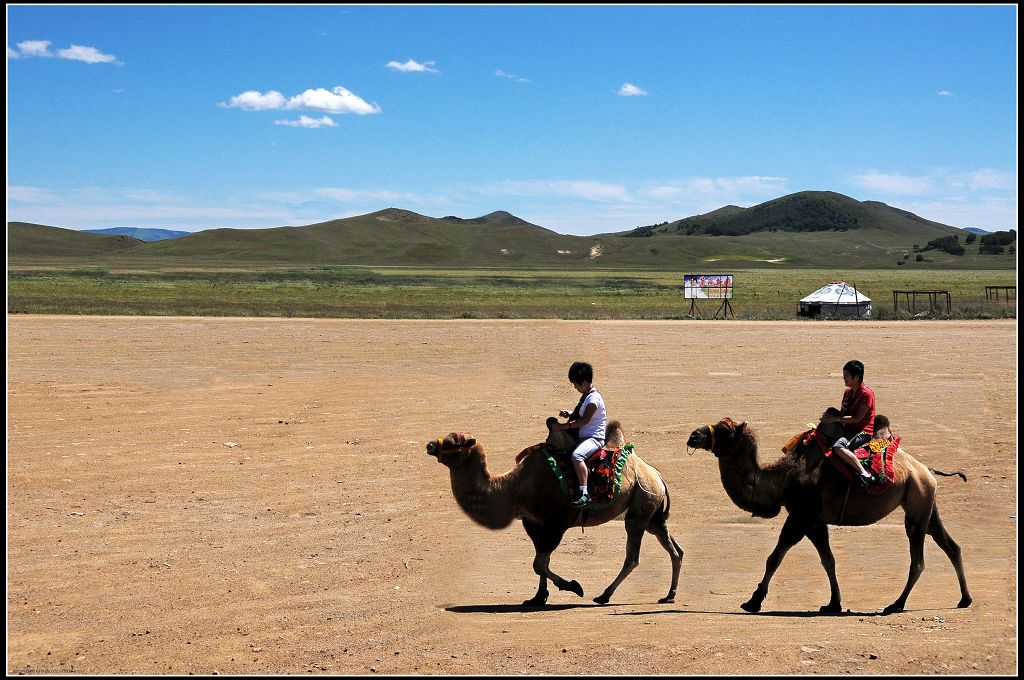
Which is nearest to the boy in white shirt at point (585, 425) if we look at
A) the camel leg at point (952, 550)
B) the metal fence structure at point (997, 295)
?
the camel leg at point (952, 550)

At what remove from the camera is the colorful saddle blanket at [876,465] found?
8.73m

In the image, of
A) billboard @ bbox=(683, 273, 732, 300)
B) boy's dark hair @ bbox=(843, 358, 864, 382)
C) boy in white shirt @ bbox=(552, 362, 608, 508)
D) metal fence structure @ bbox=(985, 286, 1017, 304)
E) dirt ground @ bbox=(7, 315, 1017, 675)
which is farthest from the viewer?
metal fence structure @ bbox=(985, 286, 1017, 304)

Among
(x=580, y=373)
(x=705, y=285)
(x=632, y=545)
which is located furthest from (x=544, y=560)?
(x=705, y=285)

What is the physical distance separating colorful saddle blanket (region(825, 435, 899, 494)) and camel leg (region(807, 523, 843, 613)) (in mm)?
531

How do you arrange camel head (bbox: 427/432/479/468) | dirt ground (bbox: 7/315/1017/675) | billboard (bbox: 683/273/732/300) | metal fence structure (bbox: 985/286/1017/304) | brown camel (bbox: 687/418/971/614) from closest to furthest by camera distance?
dirt ground (bbox: 7/315/1017/675) → camel head (bbox: 427/432/479/468) → brown camel (bbox: 687/418/971/614) → billboard (bbox: 683/273/732/300) → metal fence structure (bbox: 985/286/1017/304)

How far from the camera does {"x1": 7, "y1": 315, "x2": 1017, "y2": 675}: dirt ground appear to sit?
7.55 m

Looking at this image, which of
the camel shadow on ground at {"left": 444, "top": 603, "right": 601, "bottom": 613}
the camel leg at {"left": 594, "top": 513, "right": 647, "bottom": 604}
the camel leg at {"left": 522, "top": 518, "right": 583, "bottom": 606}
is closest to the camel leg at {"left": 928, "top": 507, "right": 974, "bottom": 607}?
the camel leg at {"left": 594, "top": 513, "right": 647, "bottom": 604}

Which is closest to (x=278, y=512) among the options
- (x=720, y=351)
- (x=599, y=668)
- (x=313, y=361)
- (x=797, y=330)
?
(x=599, y=668)

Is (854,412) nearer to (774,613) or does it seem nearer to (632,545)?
(774,613)

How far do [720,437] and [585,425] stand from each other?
111cm

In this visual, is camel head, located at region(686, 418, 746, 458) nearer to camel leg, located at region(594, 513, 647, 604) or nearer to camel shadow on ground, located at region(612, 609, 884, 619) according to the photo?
camel leg, located at region(594, 513, 647, 604)

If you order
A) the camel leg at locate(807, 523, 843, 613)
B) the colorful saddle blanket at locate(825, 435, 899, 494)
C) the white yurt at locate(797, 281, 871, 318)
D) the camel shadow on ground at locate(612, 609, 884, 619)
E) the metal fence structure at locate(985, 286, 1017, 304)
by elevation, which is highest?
the metal fence structure at locate(985, 286, 1017, 304)

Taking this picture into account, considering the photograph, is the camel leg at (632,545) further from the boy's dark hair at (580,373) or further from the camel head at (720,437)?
the boy's dark hair at (580,373)

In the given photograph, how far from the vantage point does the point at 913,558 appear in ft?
29.1
